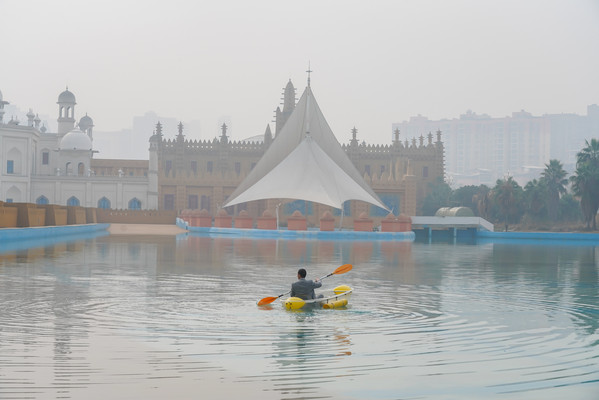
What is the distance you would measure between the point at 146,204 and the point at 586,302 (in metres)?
64.5

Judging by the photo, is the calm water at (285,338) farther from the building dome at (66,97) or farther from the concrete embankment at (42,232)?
the building dome at (66,97)

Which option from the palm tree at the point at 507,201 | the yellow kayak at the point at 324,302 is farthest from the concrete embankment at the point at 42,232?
the palm tree at the point at 507,201

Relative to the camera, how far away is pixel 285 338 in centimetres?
1018

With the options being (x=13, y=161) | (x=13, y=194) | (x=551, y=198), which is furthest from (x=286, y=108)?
(x=551, y=198)

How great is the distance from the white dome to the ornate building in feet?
20.4

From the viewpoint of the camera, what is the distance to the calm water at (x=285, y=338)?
7.30m

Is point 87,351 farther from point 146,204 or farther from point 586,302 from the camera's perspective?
point 146,204

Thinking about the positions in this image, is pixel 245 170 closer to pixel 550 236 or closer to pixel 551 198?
pixel 551 198

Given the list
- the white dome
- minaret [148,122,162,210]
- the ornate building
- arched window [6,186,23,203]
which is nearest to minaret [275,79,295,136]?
the ornate building

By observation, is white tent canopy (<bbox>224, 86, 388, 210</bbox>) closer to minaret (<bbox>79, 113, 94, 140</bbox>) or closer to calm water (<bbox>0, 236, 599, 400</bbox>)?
calm water (<bbox>0, 236, 599, 400</bbox>)

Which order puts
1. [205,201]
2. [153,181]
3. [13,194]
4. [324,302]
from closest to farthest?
[324,302] → [205,201] → [13,194] → [153,181]

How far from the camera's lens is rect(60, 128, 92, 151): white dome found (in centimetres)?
8219

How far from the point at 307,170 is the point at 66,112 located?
45.7 meters

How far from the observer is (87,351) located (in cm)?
887
